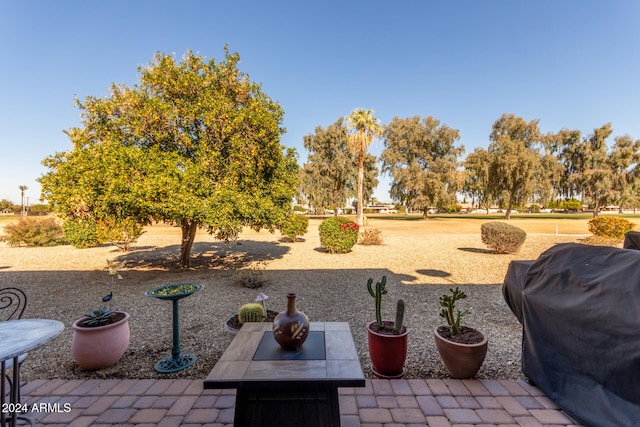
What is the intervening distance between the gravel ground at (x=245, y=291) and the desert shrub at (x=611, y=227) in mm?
3275

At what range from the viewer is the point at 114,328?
3508 millimetres

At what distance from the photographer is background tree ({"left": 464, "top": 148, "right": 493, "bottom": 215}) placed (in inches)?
1330

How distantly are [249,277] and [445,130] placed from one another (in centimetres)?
3576

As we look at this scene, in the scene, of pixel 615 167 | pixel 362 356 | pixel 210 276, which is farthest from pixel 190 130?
pixel 615 167

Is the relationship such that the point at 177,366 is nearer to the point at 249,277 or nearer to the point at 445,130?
the point at 249,277

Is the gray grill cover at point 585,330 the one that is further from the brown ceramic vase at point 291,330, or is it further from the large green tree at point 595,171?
the large green tree at point 595,171

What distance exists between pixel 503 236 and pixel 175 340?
12.2 meters

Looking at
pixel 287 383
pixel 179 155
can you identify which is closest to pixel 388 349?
pixel 287 383

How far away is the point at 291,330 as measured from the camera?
2.33 meters

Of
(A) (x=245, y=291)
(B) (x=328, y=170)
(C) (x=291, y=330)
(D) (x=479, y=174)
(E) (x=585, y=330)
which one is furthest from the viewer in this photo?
(B) (x=328, y=170)

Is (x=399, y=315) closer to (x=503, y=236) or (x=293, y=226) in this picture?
(x=293, y=226)

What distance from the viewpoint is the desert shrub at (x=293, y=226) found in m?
9.05

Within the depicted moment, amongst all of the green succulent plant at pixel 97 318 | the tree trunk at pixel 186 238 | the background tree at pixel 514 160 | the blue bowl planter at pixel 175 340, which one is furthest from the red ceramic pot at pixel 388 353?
the background tree at pixel 514 160

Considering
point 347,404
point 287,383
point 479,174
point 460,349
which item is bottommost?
point 347,404
